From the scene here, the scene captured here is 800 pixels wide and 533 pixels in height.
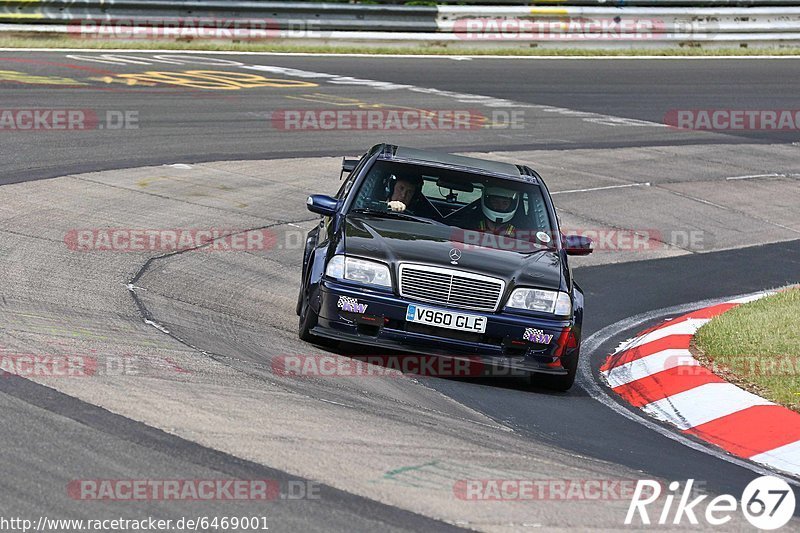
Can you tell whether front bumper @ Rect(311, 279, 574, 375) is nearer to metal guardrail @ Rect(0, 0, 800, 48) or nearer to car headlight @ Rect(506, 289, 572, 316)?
car headlight @ Rect(506, 289, 572, 316)

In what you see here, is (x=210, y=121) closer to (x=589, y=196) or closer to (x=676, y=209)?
(x=589, y=196)

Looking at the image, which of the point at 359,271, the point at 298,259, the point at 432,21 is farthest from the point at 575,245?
the point at 432,21

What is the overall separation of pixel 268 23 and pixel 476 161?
17.0m

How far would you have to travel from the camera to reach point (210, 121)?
1784cm

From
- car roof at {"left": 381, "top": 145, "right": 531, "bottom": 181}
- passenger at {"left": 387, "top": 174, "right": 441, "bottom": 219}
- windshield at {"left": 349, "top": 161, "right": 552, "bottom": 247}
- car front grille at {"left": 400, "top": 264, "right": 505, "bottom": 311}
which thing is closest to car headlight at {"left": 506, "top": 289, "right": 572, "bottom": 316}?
car front grille at {"left": 400, "top": 264, "right": 505, "bottom": 311}

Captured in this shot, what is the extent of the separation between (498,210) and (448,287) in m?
1.29

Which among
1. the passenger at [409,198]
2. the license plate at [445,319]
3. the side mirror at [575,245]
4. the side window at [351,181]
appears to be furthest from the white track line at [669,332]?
the side window at [351,181]

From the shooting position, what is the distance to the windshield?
29.5 ft

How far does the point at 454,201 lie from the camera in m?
9.17

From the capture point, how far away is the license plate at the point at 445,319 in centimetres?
795

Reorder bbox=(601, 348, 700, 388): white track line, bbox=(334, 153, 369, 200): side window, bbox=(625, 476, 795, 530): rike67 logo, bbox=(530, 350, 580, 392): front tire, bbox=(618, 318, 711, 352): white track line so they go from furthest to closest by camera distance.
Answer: bbox=(618, 318, 711, 352): white track line < bbox=(334, 153, 369, 200): side window < bbox=(601, 348, 700, 388): white track line < bbox=(530, 350, 580, 392): front tire < bbox=(625, 476, 795, 530): rike67 logo

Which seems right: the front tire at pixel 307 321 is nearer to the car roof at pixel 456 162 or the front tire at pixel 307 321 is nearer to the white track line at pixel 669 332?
the car roof at pixel 456 162

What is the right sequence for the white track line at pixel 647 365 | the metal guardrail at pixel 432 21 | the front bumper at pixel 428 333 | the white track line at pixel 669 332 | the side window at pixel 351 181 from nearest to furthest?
1. the front bumper at pixel 428 333
2. the white track line at pixel 647 365
3. the side window at pixel 351 181
4. the white track line at pixel 669 332
5. the metal guardrail at pixel 432 21

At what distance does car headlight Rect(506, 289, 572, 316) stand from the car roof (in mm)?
1530
